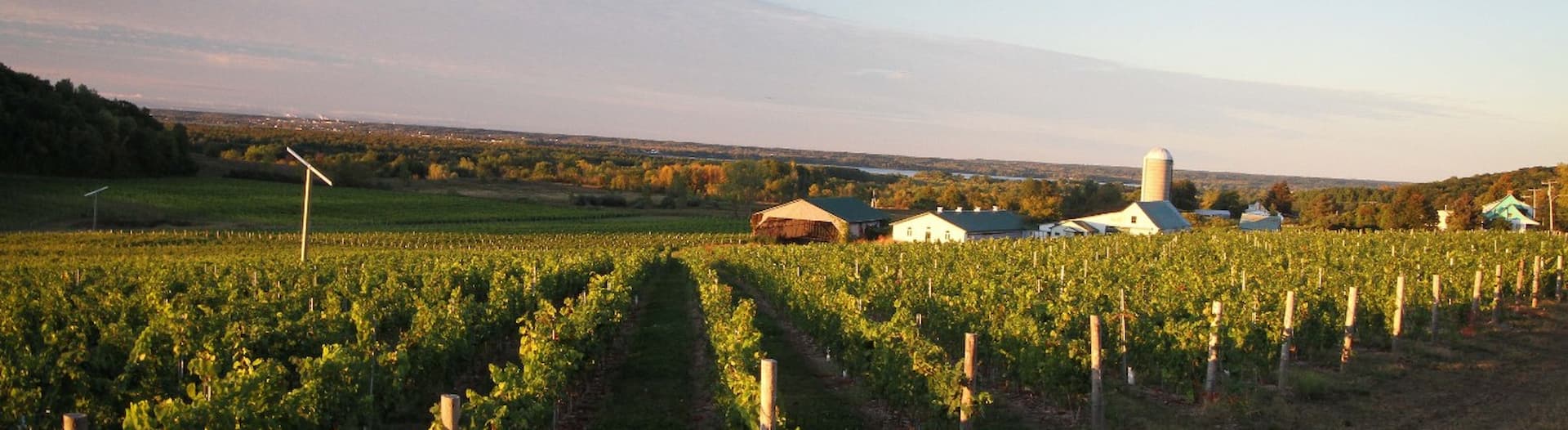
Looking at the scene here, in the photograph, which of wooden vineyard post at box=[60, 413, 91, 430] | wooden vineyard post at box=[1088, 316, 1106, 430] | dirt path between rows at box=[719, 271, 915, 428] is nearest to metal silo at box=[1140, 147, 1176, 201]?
dirt path between rows at box=[719, 271, 915, 428]

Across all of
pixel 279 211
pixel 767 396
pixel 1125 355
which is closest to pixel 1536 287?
pixel 1125 355

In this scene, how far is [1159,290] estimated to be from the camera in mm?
18922

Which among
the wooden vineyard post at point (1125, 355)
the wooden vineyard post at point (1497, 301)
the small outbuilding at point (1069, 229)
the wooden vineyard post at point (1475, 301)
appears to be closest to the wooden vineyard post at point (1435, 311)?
the wooden vineyard post at point (1475, 301)

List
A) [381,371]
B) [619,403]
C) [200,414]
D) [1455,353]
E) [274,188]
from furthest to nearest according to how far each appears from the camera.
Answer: [274,188] → [1455,353] → [619,403] → [381,371] → [200,414]

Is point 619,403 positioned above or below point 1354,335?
below

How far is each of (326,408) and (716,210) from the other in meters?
81.7

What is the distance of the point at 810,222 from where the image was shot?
189 ft

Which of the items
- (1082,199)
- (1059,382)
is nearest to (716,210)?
(1082,199)

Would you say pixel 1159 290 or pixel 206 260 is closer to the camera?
pixel 1159 290

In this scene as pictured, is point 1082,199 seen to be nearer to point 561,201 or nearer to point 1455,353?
point 561,201

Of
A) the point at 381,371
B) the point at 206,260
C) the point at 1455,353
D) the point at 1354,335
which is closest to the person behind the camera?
the point at 381,371

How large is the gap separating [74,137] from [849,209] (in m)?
51.7

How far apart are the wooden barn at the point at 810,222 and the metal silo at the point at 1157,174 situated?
26.6m

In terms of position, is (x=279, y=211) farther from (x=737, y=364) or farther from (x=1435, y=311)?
(x=1435, y=311)
